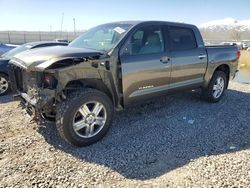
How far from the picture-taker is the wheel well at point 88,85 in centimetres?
416

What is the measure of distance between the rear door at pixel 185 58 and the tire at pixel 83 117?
1713 mm

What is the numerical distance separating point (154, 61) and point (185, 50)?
1006 mm

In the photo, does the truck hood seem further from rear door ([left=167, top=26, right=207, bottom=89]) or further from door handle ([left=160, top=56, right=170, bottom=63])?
rear door ([left=167, top=26, right=207, bottom=89])

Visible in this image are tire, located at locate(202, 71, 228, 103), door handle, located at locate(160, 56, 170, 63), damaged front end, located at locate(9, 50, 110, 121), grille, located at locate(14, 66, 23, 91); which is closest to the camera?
damaged front end, located at locate(9, 50, 110, 121)

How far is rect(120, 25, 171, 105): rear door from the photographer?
15.2 ft

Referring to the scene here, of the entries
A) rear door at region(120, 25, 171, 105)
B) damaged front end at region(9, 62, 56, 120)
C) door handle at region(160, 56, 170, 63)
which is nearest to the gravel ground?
damaged front end at region(9, 62, 56, 120)

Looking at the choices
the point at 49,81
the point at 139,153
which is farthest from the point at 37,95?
the point at 139,153

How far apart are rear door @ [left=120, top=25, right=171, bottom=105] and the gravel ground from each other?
2.21 feet

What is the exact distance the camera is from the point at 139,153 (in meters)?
4.09

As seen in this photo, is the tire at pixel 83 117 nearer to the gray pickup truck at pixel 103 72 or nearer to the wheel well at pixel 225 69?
the gray pickup truck at pixel 103 72

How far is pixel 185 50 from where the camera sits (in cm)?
565

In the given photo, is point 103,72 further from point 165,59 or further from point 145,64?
point 165,59

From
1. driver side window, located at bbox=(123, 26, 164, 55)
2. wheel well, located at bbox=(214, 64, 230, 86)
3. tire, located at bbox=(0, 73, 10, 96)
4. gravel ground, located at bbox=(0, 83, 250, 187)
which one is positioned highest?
driver side window, located at bbox=(123, 26, 164, 55)

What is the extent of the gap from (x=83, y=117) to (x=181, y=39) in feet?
8.98
